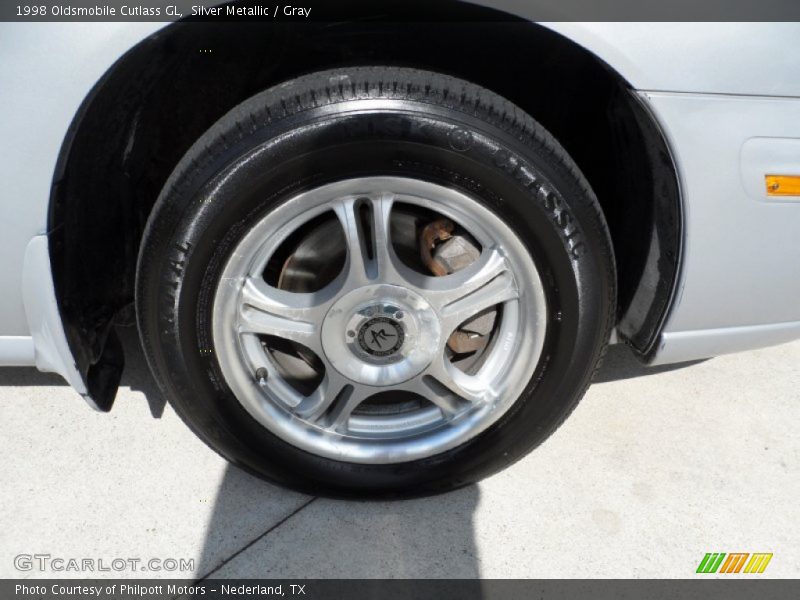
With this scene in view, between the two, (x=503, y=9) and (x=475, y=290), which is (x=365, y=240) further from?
(x=503, y=9)

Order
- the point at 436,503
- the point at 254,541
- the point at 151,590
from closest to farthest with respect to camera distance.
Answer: the point at 151,590 < the point at 254,541 < the point at 436,503

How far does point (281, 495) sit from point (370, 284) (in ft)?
2.22

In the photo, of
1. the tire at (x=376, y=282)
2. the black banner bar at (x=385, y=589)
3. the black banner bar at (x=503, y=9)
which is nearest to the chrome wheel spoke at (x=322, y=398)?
the tire at (x=376, y=282)

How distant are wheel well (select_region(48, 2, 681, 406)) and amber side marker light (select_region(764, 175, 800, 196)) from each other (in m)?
0.20

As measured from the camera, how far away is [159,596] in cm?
176

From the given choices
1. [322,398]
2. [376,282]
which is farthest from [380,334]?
[322,398]

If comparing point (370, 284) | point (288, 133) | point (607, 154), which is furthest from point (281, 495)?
point (607, 154)

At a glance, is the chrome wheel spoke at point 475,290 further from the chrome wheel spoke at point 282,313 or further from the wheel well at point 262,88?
the wheel well at point 262,88

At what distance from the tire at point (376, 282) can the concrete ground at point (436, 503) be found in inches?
4.8

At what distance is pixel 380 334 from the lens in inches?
72.1

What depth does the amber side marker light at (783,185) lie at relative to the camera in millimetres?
1631

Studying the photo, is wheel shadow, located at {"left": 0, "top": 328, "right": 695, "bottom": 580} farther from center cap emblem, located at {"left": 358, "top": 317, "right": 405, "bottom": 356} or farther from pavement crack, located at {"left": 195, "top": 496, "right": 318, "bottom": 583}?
center cap emblem, located at {"left": 358, "top": 317, "right": 405, "bottom": 356}

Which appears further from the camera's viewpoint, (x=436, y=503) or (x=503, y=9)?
(x=436, y=503)

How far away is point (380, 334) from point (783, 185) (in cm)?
98
